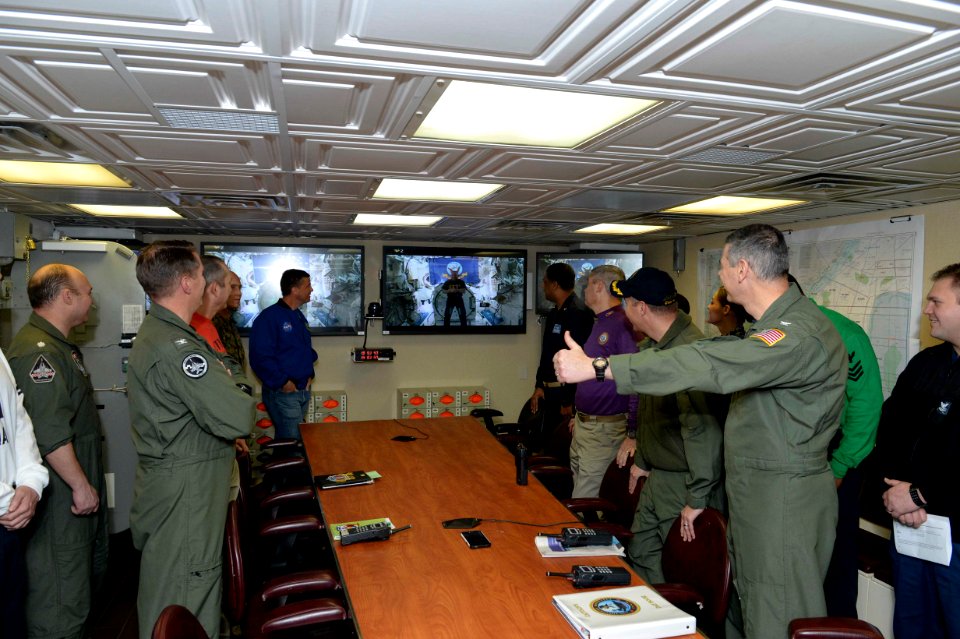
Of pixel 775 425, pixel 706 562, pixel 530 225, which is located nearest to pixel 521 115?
pixel 775 425

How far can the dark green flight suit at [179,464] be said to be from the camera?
241 cm

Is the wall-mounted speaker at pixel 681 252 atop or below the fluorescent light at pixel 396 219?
below

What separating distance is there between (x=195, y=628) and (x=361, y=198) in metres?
2.85

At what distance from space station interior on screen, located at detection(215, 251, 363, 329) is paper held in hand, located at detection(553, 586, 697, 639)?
5.16 meters

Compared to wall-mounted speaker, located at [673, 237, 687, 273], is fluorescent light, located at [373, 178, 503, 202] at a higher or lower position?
higher

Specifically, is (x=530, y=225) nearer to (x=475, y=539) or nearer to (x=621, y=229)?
(x=621, y=229)

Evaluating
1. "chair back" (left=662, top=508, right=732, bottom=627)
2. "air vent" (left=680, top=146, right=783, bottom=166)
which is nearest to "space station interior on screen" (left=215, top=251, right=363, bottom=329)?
"air vent" (left=680, top=146, right=783, bottom=166)

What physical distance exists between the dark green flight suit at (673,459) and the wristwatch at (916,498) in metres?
0.76

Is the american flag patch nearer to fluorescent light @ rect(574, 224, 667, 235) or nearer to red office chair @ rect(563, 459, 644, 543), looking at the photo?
red office chair @ rect(563, 459, 644, 543)

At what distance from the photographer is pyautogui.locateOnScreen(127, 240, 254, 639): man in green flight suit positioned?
2408mm

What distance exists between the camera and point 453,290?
22.7ft

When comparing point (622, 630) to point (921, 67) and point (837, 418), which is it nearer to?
point (837, 418)

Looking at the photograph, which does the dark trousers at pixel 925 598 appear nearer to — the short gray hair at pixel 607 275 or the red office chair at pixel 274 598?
the short gray hair at pixel 607 275

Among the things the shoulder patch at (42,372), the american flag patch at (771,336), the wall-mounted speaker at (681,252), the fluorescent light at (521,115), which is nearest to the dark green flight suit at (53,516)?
the shoulder patch at (42,372)
